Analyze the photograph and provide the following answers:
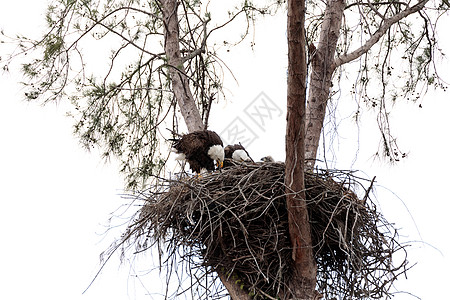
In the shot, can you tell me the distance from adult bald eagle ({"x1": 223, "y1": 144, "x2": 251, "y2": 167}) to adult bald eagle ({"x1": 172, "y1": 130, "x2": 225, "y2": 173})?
0.16 meters

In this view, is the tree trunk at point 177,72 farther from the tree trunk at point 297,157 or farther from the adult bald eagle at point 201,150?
the tree trunk at point 297,157

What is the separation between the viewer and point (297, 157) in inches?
114

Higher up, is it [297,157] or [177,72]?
[177,72]

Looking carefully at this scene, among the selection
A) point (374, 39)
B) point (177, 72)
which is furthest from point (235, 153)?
point (374, 39)

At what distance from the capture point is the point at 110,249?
10.9ft

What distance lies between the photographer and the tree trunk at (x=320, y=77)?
12.3ft

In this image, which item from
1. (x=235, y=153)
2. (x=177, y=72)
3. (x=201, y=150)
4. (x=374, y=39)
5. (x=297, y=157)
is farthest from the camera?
(x=177, y=72)

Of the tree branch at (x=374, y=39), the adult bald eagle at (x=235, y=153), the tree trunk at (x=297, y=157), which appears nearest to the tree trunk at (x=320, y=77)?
the tree branch at (x=374, y=39)

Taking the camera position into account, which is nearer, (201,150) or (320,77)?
(201,150)

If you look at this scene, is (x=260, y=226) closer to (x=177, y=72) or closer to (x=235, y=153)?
(x=235, y=153)

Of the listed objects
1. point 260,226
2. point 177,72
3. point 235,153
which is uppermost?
point 177,72

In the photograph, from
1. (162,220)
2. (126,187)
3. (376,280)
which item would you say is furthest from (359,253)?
(126,187)

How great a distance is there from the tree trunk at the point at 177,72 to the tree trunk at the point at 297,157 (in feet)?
→ 4.42

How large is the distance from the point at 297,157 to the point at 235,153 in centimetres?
94
